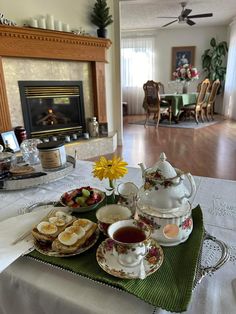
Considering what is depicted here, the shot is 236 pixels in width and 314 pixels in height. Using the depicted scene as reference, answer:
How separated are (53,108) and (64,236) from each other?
2831mm

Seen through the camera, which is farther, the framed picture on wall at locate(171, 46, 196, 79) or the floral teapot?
the framed picture on wall at locate(171, 46, 196, 79)

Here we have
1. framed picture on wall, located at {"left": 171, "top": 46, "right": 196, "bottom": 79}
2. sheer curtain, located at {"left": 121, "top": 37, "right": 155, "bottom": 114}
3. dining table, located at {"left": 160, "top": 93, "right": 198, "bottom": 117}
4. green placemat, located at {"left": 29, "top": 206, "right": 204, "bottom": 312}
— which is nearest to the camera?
green placemat, located at {"left": 29, "top": 206, "right": 204, "bottom": 312}

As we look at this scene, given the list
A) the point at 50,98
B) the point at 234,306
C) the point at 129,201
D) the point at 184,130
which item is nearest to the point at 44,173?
the point at 129,201

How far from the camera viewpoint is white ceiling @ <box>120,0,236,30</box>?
15.3ft

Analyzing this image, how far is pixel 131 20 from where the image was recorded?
233 inches

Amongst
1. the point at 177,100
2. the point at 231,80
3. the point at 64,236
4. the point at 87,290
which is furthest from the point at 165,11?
the point at 87,290

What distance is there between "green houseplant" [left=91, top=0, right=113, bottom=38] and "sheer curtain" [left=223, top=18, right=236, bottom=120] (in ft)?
14.2

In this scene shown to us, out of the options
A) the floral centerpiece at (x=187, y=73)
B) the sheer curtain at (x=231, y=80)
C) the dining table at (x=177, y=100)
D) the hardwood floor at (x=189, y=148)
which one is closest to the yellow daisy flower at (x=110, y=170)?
the hardwood floor at (x=189, y=148)

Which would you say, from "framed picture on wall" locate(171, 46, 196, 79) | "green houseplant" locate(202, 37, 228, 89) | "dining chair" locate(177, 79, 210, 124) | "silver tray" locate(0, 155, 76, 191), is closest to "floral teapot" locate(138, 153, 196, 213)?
"silver tray" locate(0, 155, 76, 191)

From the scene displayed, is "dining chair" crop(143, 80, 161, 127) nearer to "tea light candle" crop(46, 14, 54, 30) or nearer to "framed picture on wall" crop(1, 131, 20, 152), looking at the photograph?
"tea light candle" crop(46, 14, 54, 30)

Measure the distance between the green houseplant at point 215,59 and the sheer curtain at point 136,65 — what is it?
5.30ft

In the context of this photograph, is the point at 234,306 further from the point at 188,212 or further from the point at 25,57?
the point at 25,57

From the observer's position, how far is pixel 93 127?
3.39 metres

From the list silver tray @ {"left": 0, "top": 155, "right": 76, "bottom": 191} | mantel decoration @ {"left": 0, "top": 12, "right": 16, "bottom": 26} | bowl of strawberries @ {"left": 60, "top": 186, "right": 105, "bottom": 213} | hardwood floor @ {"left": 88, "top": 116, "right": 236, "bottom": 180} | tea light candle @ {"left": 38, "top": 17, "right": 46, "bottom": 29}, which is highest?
tea light candle @ {"left": 38, "top": 17, "right": 46, "bottom": 29}
